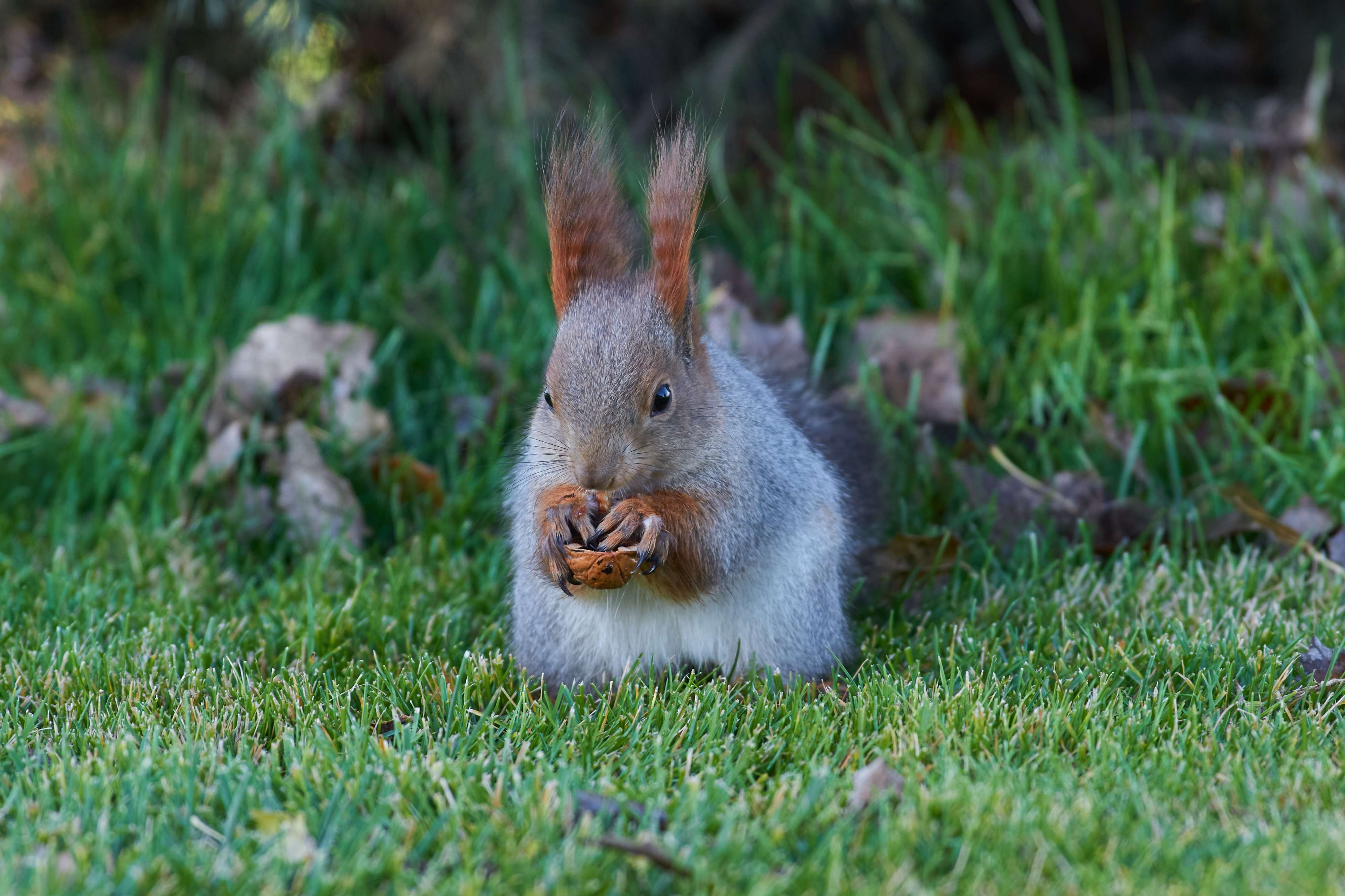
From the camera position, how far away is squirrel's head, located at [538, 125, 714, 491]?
85.4 inches

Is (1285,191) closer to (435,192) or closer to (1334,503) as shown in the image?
(1334,503)

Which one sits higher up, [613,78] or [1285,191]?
[613,78]

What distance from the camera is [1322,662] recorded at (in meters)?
2.29

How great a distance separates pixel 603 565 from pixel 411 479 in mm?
1285

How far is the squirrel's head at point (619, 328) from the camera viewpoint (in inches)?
85.4

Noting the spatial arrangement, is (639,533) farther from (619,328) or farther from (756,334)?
(756,334)

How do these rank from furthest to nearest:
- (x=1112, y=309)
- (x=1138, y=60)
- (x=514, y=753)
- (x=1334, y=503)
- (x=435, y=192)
→ (x=435, y=192) → (x=1138, y=60) → (x=1112, y=309) → (x=1334, y=503) → (x=514, y=753)

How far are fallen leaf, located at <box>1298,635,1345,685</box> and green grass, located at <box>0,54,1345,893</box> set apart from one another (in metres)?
0.03

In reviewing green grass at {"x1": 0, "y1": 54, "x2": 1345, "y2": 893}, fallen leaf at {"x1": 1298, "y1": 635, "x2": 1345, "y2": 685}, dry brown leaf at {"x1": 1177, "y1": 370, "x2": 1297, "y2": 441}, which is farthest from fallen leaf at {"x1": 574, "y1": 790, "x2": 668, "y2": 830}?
dry brown leaf at {"x1": 1177, "y1": 370, "x2": 1297, "y2": 441}

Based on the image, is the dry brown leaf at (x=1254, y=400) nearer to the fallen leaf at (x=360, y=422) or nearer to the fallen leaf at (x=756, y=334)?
the fallen leaf at (x=756, y=334)

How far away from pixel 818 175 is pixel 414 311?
141 centimetres

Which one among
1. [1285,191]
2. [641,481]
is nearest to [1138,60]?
[1285,191]

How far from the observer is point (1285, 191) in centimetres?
392

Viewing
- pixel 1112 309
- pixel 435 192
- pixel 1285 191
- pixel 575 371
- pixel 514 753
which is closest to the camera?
pixel 514 753
